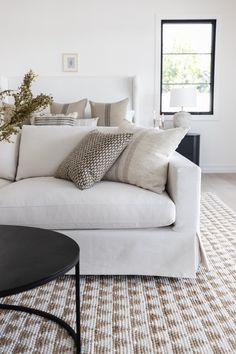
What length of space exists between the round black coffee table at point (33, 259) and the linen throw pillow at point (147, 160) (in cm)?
81

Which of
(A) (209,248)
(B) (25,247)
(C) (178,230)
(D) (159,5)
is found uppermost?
(D) (159,5)

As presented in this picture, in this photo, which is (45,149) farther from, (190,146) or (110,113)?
(190,146)

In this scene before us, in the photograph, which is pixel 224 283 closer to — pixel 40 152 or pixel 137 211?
pixel 137 211

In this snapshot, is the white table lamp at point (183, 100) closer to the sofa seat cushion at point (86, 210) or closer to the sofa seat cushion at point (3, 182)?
the sofa seat cushion at point (3, 182)

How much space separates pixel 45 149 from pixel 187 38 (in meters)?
3.84

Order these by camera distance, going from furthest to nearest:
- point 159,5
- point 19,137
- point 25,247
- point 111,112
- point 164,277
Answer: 1. point 159,5
2. point 111,112
3. point 19,137
4. point 164,277
5. point 25,247

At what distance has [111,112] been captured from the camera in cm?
494

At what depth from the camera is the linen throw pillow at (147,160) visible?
7.57 feet

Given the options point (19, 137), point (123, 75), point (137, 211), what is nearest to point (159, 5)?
point (123, 75)

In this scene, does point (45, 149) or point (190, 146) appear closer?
point (45, 149)

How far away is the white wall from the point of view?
5551 millimetres

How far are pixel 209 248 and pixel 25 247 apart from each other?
62.5 inches

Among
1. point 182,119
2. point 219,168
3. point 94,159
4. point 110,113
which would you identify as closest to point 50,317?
point 94,159

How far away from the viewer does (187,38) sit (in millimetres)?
5797
